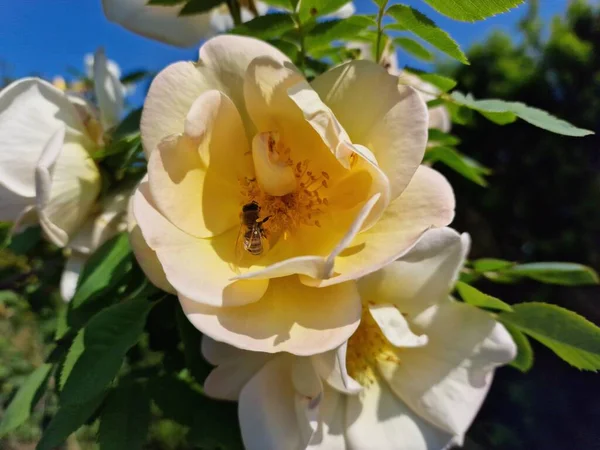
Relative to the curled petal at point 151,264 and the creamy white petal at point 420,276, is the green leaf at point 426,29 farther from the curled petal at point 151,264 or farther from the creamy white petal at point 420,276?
the curled petal at point 151,264

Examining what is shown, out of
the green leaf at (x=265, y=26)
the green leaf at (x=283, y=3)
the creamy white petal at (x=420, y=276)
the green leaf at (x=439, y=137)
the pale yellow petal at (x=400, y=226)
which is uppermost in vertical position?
the green leaf at (x=283, y=3)

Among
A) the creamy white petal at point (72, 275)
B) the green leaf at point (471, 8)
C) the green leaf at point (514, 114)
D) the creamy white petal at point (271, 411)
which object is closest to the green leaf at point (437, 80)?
the green leaf at point (514, 114)

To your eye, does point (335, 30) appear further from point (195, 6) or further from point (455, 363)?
point (455, 363)

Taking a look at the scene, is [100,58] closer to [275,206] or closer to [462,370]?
[275,206]

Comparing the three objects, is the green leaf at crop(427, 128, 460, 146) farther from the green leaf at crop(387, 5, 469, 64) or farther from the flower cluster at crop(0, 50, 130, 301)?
the flower cluster at crop(0, 50, 130, 301)

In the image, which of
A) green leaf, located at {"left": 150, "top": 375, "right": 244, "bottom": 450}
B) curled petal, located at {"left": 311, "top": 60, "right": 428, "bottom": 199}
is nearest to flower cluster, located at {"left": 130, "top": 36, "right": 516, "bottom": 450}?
curled petal, located at {"left": 311, "top": 60, "right": 428, "bottom": 199}
